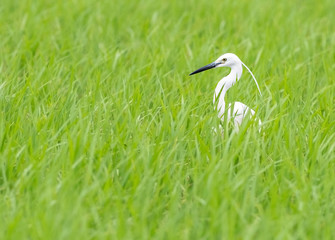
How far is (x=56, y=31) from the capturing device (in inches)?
258

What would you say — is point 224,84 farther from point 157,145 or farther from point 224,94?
point 157,145

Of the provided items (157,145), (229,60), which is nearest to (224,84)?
(229,60)

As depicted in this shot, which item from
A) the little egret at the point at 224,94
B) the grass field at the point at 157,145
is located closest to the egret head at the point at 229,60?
the little egret at the point at 224,94

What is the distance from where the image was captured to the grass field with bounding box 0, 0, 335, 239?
287 centimetres

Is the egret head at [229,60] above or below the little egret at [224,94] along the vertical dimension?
above

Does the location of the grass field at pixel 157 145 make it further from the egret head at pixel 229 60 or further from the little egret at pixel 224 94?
the egret head at pixel 229 60

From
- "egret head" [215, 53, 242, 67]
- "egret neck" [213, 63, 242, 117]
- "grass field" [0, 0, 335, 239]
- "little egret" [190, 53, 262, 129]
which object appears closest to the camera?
"grass field" [0, 0, 335, 239]

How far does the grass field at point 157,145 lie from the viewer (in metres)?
2.87

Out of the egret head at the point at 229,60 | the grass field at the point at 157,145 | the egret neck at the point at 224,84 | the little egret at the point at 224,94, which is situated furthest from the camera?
the egret head at the point at 229,60

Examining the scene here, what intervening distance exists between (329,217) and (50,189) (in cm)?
129

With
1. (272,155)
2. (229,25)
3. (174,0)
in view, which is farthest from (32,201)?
(174,0)

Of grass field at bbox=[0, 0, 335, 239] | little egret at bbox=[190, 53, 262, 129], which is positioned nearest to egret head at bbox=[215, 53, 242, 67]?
little egret at bbox=[190, 53, 262, 129]

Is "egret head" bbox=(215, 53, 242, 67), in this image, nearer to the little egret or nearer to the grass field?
the little egret

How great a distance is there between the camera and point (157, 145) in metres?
3.45
